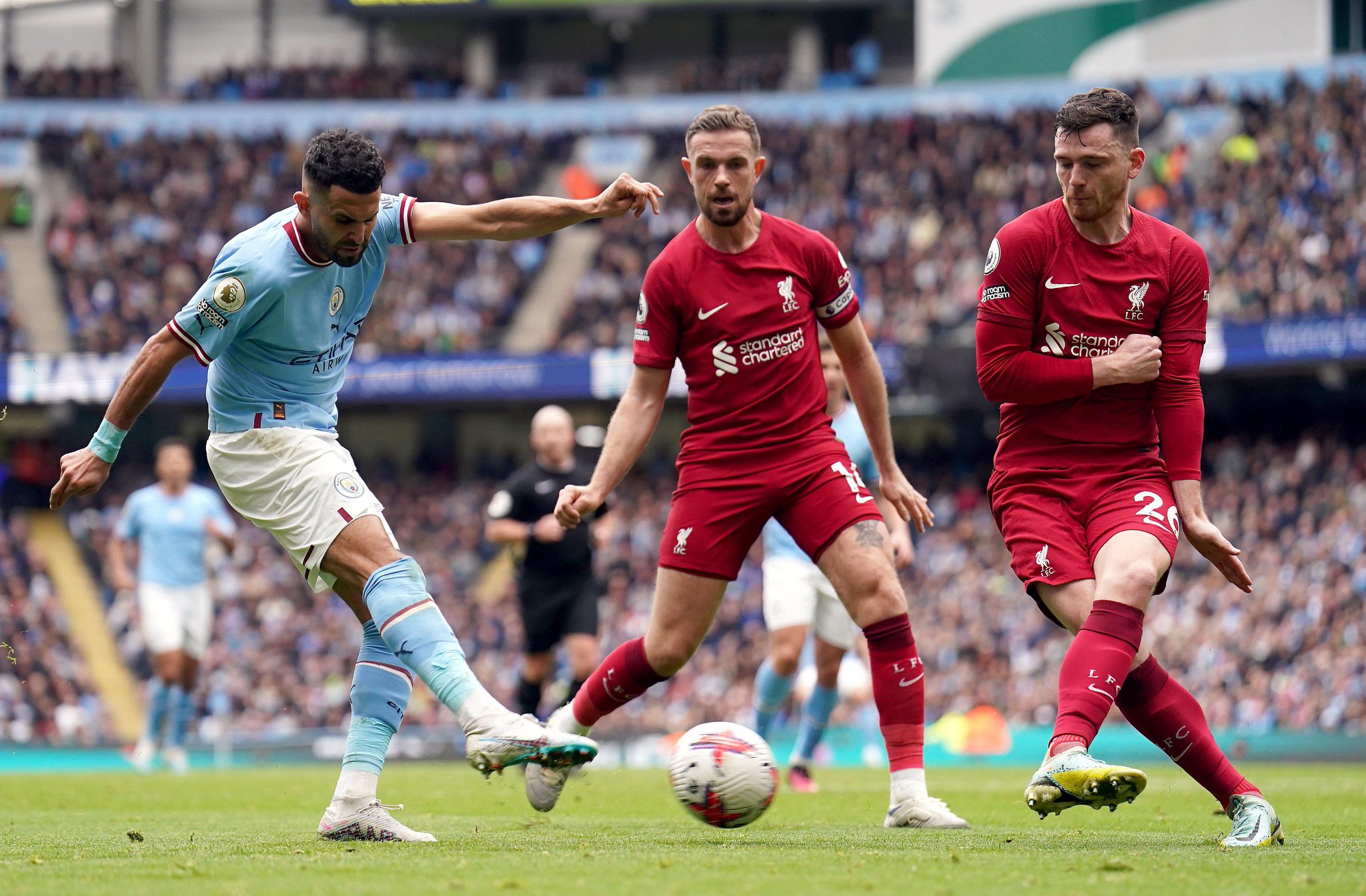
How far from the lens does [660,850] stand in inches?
224

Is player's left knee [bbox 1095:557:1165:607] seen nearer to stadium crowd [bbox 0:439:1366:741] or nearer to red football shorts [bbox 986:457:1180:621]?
red football shorts [bbox 986:457:1180:621]

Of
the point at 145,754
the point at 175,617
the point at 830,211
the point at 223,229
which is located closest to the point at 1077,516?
the point at 175,617

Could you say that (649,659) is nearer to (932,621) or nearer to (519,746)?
(519,746)

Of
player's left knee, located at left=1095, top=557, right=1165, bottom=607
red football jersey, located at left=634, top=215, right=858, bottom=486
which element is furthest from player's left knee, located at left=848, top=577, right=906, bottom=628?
player's left knee, located at left=1095, top=557, right=1165, bottom=607

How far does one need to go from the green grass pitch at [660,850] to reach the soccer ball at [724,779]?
13cm

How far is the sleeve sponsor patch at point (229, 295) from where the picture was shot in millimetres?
5715

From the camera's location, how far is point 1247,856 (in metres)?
5.30

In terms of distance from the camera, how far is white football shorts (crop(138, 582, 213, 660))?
13898mm

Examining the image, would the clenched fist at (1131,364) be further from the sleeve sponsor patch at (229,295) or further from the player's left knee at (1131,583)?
the sleeve sponsor patch at (229,295)

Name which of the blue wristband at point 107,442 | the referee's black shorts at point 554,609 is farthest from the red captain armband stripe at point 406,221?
the referee's black shorts at point 554,609

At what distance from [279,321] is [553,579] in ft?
19.6

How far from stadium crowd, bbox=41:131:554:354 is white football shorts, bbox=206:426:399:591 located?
22083mm

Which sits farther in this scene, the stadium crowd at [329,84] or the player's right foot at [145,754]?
the stadium crowd at [329,84]

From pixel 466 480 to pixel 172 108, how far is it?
1137 centimetres
